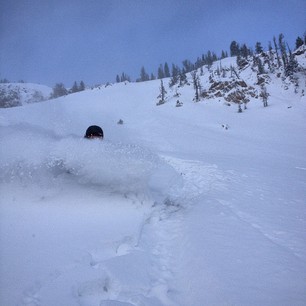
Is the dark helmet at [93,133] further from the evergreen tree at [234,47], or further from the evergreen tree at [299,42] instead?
the evergreen tree at [234,47]

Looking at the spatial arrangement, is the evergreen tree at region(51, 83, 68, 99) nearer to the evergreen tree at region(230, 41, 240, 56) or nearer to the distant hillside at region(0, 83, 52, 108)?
the distant hillside at region(0, 83, 52, 108)

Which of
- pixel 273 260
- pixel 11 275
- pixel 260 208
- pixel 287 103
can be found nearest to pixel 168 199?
pixel 260 208

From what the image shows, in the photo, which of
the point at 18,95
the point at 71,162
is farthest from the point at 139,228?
the point at 18,95

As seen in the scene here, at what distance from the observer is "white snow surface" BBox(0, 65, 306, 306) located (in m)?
3.16

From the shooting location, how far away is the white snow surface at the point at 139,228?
316 centimetres

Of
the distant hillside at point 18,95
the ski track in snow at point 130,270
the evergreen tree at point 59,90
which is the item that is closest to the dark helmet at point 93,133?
the ski track in snow at point 130,270

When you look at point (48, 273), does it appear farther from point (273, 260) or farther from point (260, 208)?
point (260, 208)

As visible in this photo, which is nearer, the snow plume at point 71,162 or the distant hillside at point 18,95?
the snow plume at point 71,162

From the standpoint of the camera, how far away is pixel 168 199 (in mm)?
7023

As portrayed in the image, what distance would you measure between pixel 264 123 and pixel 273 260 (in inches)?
1017

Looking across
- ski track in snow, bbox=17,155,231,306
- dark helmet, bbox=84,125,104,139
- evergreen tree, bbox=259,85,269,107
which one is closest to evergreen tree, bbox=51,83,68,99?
evergreen tree, bbox=259,85,269,107

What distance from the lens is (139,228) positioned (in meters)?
5.19

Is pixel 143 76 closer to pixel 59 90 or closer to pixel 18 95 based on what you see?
pixel 59 90

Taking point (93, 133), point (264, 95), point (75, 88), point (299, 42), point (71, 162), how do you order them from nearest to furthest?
1. point (71, 162)
2. point (93, 133)
3. point (264, 95)
4. point (299, 42)
5. point (75, 88)
